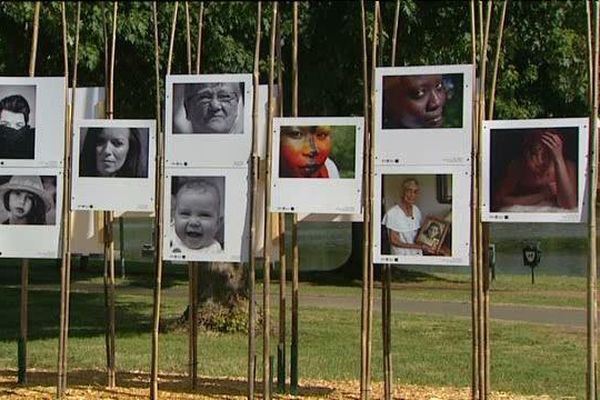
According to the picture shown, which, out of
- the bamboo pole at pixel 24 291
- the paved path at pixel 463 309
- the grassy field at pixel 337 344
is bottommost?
the grassy field at pixel 337 344

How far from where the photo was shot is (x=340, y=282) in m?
23.4

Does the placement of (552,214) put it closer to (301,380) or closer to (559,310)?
(301,380)

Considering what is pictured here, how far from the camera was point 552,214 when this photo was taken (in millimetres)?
7055

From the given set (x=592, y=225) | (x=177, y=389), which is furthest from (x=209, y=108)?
(x=592, y=225)

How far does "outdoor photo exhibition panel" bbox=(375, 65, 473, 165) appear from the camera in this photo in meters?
7.12

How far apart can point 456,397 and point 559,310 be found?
370 inches

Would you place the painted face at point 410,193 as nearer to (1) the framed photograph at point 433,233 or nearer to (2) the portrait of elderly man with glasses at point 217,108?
(1) the framed photograph at point 433,233

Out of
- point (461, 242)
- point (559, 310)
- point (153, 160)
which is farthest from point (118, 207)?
point (559, 310)

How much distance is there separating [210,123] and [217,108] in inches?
4.4

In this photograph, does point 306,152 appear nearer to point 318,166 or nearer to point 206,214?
point 318,166


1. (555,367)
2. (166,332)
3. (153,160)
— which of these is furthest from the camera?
(166,332)

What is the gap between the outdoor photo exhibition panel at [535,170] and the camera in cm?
704

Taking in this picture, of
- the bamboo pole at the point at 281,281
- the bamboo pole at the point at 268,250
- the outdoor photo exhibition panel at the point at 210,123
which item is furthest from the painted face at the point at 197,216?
the bamboo pole at the point at 281,281

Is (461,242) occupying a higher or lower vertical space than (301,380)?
higher
